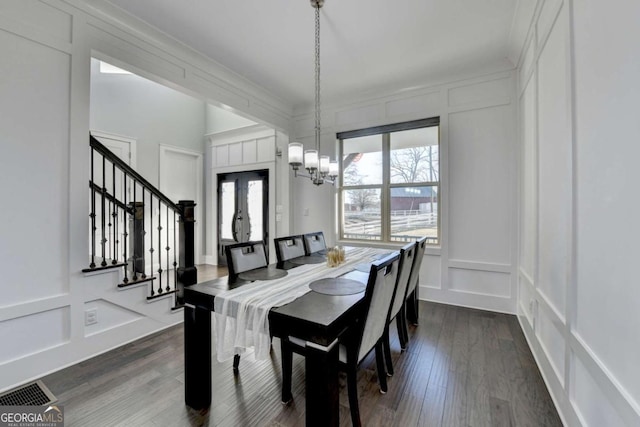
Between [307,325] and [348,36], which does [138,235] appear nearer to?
[307,325]

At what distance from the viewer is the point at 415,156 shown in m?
3.89

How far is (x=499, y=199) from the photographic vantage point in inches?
128

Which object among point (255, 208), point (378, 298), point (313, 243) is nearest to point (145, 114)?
point (255, 208)

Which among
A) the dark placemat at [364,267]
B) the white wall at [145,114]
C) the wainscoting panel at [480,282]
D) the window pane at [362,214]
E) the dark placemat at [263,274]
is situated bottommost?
the wainscoting panel at [480,282]

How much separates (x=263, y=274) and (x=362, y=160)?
2.80 metres

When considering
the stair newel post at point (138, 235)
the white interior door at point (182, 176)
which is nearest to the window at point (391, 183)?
the stair newel post at point (138, 235)

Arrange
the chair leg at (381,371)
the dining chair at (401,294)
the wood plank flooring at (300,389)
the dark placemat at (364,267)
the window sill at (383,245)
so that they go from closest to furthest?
the wood plank flooring at (300,389) → the chair leg at (381,371) → the dining chair at (401,294) → the dark placemat at (364,267) → the window sill at (383,245)

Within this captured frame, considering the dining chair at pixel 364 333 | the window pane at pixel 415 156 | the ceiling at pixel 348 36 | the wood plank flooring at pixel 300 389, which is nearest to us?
the dining chair at pixel 364 333

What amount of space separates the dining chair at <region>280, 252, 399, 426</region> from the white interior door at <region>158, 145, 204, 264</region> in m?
4.72

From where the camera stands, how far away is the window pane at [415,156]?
3.77m

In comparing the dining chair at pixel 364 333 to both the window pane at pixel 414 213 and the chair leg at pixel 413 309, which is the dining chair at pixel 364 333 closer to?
the chair leg at pixel 413 309

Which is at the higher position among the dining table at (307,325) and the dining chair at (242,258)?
the dining chair at (242,258)

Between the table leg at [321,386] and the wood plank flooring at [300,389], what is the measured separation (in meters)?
0.44

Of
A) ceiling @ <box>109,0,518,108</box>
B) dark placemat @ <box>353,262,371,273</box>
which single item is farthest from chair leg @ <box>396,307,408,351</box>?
ceiling @ <box>109,0,518,108</box>
